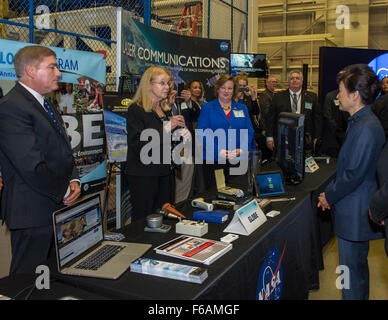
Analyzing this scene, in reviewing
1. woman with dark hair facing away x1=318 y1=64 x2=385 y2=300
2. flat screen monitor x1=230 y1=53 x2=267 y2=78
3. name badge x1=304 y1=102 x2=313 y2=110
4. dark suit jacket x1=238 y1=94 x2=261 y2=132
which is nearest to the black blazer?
woman with dark hair facing away x1=318 y1=64 x2=385 y2=300

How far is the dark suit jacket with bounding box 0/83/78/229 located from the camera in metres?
1.67

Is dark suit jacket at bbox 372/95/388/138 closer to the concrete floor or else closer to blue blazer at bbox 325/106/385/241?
the concrete floor

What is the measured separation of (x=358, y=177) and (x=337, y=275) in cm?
125

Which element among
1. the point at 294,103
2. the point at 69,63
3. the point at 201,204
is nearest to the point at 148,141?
the point at 201,204

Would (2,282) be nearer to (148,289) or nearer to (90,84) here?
(148,289)

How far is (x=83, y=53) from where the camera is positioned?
10.2 ft

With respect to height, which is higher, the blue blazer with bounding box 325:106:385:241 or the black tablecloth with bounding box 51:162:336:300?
the blue blazer with bounding box 325:106:385:241

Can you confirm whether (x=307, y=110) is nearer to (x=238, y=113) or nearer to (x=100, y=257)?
(x=238, y=113)

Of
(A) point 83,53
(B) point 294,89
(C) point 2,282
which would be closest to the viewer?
(C) point 2,282

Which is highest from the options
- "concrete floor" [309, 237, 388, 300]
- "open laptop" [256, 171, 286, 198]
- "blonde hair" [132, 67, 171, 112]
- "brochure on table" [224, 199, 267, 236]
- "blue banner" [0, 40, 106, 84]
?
"blue banner" [0, 40, 106, 84]

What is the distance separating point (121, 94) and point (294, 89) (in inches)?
85.9

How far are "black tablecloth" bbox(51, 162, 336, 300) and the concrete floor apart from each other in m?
0.11

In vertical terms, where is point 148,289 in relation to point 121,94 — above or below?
below
